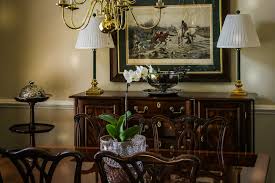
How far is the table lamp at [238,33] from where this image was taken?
11.9ft

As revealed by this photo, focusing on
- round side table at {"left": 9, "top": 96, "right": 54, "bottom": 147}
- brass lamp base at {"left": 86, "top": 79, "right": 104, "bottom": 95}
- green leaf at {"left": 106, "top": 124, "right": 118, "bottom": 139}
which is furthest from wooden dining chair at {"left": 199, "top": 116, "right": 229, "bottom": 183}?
round side table at {"left": 9, "top": 96, "right": 54, "bottom": 147}

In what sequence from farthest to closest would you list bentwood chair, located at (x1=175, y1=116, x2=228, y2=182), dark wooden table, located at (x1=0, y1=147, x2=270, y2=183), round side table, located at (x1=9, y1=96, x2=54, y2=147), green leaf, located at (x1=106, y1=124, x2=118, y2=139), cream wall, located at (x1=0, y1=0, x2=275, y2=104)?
cream wall, located at (x1=0, y1=0, x2=275, y2=104), round side table, located at (x1=9, y1=96, x2=54, y2=147), bentwood chair, located at (x1=175, y1=116, x2=228, y2=182), green leaf, located at (x1=106, y1=124, x2=118, y2=139), dark wooden table, located at (x1=0, y1=147, x2=270, y2=183)

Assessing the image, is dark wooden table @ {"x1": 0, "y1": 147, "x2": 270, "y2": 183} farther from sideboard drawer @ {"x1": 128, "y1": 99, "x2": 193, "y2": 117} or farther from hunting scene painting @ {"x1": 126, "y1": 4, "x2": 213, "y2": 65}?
hunting scene painting @ {"x1": 126, "y1": 4, "x2": 213, "y2": 65}

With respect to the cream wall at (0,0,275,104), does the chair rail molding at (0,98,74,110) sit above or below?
below

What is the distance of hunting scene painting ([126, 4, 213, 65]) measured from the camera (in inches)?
158

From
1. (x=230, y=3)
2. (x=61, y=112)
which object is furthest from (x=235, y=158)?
(x=61, y=112)

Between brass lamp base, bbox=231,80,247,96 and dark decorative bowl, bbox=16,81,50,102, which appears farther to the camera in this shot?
dark decorative bowl, bbox=16,81,50,102

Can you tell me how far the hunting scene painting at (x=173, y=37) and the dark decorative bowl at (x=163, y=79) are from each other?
0.38m

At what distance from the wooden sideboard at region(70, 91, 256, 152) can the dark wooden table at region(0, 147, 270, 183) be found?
85 centimetres

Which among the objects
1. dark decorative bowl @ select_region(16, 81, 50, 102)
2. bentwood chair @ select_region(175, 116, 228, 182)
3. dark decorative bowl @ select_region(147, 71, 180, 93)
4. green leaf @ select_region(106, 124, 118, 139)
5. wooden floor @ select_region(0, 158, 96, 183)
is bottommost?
wooden floor @ select_region(0, 158, 96, 183)

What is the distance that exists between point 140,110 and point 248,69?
1.01 meters

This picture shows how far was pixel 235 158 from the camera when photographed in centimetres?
265

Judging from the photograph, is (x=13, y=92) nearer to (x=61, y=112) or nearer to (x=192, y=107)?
(x=61, y=112)

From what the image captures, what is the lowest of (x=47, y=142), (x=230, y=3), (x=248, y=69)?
(x=47, y=142)
